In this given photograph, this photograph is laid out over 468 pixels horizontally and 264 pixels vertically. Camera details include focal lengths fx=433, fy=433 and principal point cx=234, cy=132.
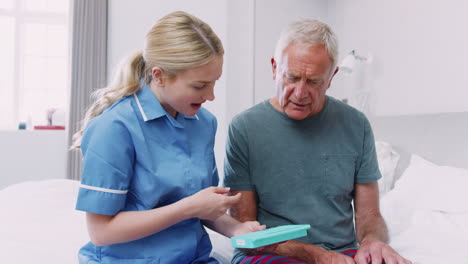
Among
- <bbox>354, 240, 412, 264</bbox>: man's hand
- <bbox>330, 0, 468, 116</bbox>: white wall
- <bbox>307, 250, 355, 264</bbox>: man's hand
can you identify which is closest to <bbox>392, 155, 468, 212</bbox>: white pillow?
<bbox>330, 0, 468, 116</bbox>: white wall

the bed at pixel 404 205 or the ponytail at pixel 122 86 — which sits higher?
the ponytail at pixel 122 86

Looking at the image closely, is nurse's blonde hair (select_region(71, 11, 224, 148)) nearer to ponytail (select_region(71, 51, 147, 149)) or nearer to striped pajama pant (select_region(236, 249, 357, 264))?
ponytail (select_region(71, 51, 147, 149))

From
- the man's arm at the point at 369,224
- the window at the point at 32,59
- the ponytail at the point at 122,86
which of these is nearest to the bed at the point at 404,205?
the man's arm at the point at 369,224

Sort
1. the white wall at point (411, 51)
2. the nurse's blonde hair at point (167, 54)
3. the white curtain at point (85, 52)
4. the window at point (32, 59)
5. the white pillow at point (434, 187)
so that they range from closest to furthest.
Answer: the nurse's blonde hair at point (167, 54)
the white pillow at point (434, 187)
the white wall at point (411, 51)
the white curtain at point (85, 52)
the window at point (32, 59)

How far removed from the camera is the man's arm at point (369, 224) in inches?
47.0

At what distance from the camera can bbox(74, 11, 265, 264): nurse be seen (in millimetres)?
979

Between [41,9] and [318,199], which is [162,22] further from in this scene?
[41,9]

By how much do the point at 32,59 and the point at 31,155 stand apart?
99cm

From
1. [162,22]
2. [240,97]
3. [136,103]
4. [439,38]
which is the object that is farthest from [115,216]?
[240,97]

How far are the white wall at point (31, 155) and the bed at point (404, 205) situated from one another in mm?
1876

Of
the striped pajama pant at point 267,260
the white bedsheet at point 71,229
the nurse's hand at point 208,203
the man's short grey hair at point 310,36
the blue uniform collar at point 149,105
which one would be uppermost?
the man's short grey hair at point 310,36

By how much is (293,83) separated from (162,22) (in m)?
0.46

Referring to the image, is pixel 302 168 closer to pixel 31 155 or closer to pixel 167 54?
pixel 167 54

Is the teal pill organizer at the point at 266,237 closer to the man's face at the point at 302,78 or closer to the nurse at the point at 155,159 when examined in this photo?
the nurse at the point at 155,159
